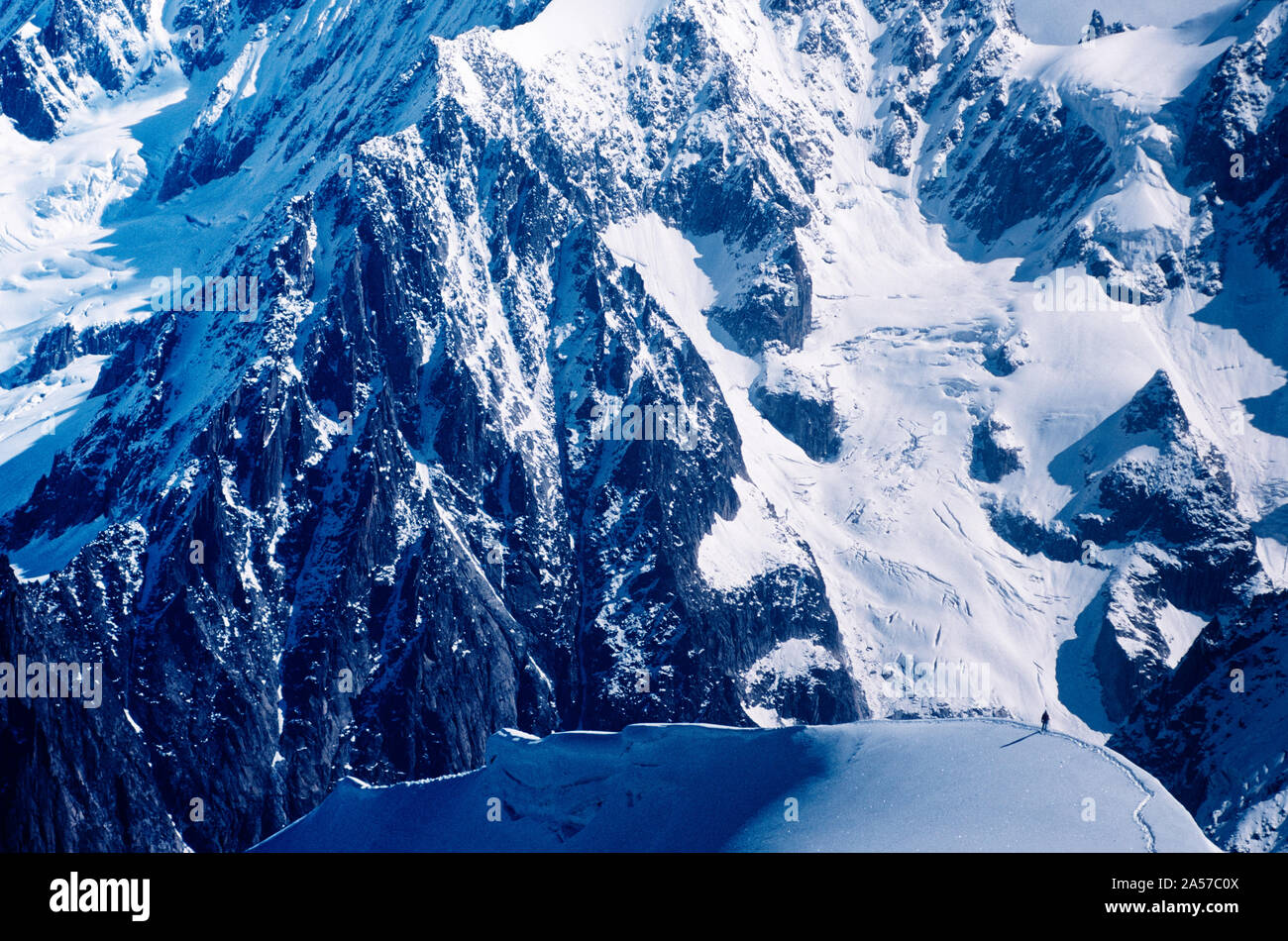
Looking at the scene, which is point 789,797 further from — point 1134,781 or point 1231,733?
point 1231,733

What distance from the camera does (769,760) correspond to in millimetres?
87562

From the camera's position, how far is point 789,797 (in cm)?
8200

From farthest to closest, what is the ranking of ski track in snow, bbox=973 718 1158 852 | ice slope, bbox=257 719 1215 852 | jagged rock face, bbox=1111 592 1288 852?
jagged rock face, bbox=1111 592 1288 852
ice slope, bbox=257 719 1215 852
ski track in snow, bbox=973 718 1158 852

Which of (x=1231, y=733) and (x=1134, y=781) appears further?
(x=1231, y=733)

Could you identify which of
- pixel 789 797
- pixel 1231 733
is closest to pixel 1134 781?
pixel 789 797

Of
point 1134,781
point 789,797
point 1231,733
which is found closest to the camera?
point 1134,781

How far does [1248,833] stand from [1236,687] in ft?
79.1

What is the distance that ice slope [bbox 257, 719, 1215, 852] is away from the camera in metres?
75.4

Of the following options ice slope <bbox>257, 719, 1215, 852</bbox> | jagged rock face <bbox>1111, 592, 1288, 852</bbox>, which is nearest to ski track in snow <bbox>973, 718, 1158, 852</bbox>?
ice slope <bbox>257, 719, 1215, 852</bbox>

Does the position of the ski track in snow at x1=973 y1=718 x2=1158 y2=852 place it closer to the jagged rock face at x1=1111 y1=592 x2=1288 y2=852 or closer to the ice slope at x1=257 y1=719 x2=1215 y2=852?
the ice slope at x1=257 y1=719 x2=1215 y2=852

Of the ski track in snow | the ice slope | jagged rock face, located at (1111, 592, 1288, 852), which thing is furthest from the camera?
jagged rock face, located at (1111, 592, 1288, 852)

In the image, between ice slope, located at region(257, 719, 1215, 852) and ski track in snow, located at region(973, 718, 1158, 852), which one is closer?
ski track in snow, located at region(973, 718, 1158, 852)
